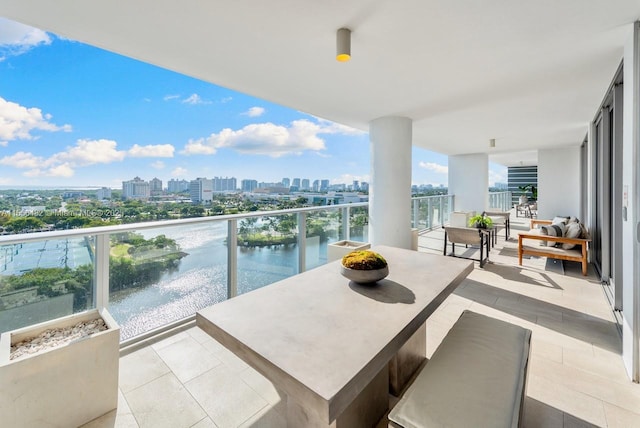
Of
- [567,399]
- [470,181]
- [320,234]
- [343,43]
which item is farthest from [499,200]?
[343,43]

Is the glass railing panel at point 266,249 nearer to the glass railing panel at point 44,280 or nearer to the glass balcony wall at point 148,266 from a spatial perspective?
the glass balcony wall at point 148,266

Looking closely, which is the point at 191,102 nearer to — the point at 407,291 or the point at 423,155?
the point at 423,155

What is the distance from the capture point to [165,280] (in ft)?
8.57

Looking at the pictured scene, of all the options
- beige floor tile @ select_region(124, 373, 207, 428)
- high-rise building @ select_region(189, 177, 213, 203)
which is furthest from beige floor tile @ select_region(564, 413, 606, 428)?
high-rise building @ select_region(189, 177, 213, 203)

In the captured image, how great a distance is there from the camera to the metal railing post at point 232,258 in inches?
119

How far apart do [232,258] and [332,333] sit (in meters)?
2.26

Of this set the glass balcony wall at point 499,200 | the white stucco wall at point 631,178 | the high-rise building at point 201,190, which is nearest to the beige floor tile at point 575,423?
the white stucco wall at point 631,178

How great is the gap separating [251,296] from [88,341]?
108 centimetres

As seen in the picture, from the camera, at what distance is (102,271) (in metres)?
2.20

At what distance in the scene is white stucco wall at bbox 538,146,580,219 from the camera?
7.46m

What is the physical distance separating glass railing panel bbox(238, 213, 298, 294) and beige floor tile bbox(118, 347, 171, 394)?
1.05 m

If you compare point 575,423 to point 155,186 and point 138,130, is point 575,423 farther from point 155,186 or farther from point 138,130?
point 138,130

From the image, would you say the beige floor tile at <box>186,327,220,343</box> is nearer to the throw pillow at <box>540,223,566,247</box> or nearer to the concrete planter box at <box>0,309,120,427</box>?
the concrete planter box at <box>0,309,120,427</box>

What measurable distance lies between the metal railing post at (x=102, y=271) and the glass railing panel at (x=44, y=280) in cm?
3
